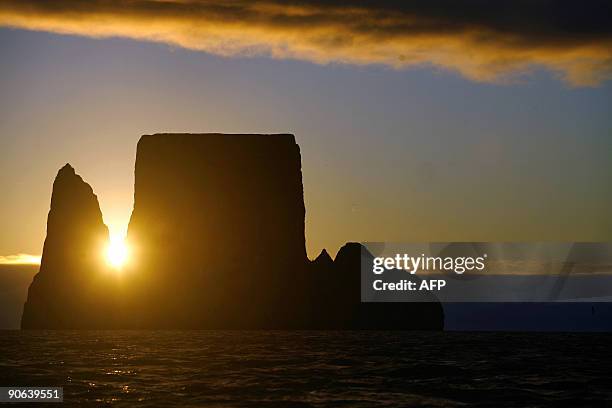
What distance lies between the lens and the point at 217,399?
41188mm

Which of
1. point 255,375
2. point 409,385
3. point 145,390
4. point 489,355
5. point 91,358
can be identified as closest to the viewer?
point 145,390

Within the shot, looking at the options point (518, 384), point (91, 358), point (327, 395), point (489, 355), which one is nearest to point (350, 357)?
point (489, 355)

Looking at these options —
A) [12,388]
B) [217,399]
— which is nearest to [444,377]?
[217,399]

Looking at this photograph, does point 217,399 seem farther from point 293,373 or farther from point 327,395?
point 293,373

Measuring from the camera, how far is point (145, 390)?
1763 inches

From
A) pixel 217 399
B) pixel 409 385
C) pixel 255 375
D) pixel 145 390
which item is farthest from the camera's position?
pixel 255 375

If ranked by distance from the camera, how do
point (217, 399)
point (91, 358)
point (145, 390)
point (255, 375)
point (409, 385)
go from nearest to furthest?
point (217, 399), point (145, 390), point (409, 385), point (255, 375), point (91, 358)

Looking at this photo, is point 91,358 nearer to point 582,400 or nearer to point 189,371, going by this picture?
point 189,371

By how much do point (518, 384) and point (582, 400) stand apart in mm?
8508

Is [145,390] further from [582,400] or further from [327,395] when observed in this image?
Result: [582,400]

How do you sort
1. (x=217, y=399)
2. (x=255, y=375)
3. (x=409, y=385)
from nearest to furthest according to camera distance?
1. (x=217, y=399)
2. (x=409, y=385)
3. (x=255, y=375)

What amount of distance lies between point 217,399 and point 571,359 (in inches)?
1872

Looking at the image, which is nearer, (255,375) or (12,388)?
(12,388)

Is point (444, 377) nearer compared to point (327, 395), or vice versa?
point (327, 395)
